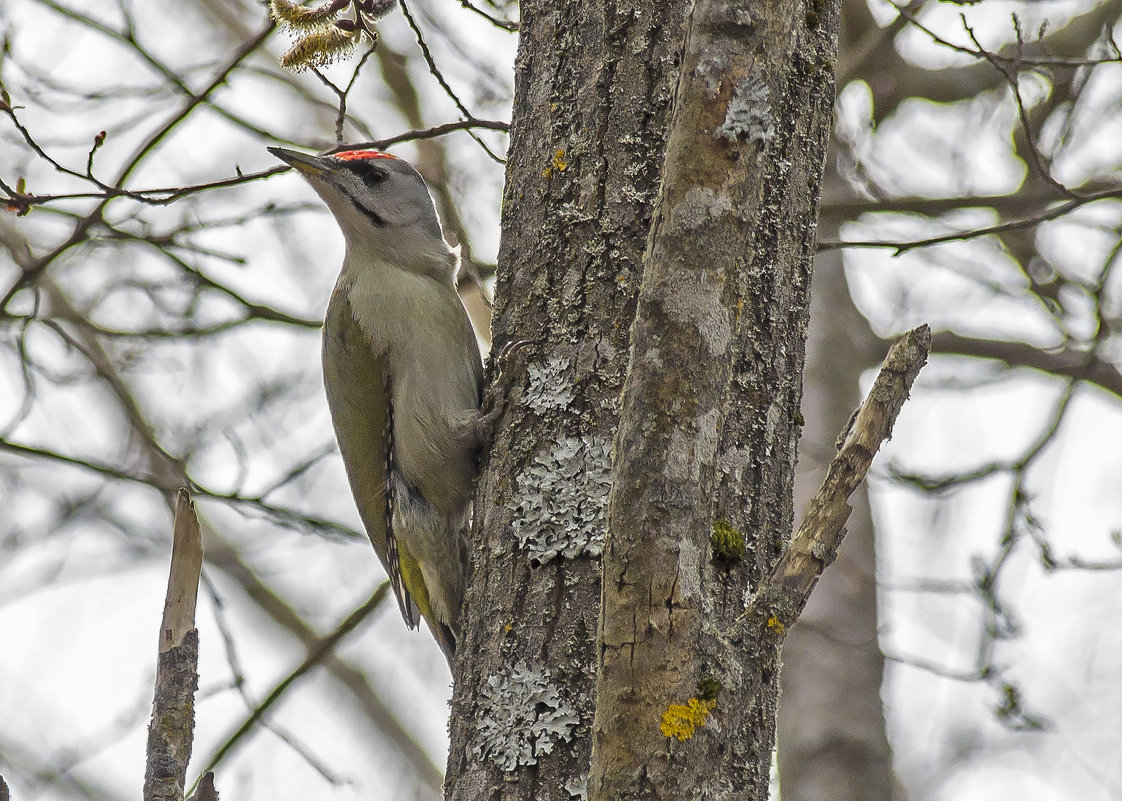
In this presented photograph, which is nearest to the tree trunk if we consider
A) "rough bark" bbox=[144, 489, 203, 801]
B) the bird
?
"rough bark" bbox=[144, 489, 203, 801]

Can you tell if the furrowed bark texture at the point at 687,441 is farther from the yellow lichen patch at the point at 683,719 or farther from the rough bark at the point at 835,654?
the rough bark at the point at 835,654

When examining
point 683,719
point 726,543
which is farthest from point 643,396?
point 726,543

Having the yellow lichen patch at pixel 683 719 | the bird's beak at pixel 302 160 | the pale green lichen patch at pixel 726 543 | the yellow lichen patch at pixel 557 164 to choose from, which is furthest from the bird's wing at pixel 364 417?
the yellow lichen patch at pixel 683 719

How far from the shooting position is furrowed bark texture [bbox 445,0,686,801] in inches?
95.4

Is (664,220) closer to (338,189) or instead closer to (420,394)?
(420,394)

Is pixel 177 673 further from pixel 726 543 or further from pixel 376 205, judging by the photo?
pixel 376 205

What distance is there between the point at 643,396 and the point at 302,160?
2692 mm

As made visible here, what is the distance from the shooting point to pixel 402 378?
3.86 meters

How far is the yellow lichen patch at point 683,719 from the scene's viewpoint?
1.62 meters

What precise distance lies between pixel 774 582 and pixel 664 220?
56 cm

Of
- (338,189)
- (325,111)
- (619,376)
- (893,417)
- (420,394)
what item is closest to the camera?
(893,417)

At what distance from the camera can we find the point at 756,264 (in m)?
2.45

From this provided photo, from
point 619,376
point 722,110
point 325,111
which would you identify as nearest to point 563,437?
point 619,376

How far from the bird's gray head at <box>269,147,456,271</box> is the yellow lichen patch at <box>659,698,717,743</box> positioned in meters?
→ 2.67
